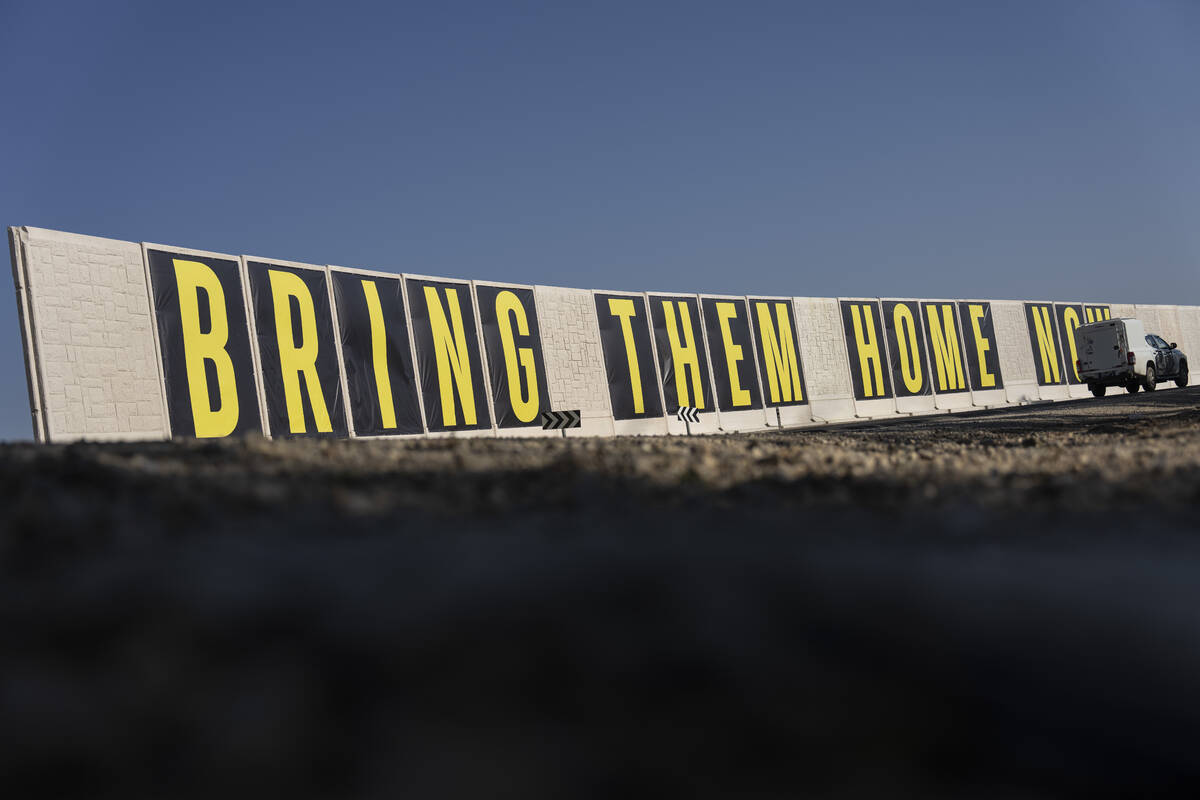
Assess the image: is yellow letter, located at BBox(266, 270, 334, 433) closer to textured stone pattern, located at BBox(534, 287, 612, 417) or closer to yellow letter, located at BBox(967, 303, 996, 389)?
textured stone pattern, located at BBox(534, 287, 612, 417)

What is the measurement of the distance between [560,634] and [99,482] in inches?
94.9

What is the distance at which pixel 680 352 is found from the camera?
989 inches

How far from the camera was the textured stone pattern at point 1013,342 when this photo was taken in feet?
117

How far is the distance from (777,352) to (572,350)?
8194mm

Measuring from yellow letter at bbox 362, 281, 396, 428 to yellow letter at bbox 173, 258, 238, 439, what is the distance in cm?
331

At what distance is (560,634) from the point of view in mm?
1724

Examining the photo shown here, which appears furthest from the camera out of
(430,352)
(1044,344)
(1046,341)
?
(1046,341)

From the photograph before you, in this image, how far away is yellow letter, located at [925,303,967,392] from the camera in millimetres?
32906

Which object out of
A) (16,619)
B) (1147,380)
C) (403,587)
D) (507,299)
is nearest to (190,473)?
(16,619)

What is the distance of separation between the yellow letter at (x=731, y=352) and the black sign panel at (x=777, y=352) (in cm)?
92

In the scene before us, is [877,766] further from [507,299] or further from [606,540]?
[507,299]

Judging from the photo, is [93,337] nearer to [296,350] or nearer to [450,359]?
[296,350]

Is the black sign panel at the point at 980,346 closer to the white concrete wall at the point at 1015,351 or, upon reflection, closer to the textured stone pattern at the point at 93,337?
the white concrete wall at the point at 1015,351

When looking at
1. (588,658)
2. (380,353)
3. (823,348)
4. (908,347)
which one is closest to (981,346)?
(908,347)
